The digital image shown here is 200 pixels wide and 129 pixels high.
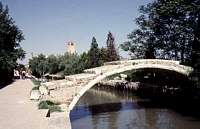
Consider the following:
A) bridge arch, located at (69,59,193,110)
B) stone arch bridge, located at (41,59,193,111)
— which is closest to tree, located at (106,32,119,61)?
bridge arch, located at (69,59,193,110)

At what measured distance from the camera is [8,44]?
39656 millimetres

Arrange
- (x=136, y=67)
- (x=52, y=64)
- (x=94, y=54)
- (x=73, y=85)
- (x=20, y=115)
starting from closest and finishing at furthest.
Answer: (x=20, y=115), (x=73, y=85), (x=136, y=67), (x=94, y=54), (x=52, y=64)

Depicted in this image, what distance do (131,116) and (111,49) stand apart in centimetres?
4700

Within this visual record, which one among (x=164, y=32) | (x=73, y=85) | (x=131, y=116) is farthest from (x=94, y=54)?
(x=73, y=85)

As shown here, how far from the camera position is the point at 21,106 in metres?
19.2

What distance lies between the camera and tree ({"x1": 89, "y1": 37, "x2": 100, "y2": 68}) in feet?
225

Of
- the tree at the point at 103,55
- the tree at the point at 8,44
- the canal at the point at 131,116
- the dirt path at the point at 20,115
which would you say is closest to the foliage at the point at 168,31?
the canal at the point at 131,116

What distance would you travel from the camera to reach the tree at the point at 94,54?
68562 mm

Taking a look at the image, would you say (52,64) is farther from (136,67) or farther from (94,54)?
(136,67)

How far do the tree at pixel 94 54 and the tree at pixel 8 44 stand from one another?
2766 centimetres

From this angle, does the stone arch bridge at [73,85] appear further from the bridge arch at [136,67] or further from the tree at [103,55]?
the tree at [103,55]

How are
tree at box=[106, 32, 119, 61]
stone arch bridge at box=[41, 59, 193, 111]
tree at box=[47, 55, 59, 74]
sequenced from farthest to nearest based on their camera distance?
1. tree at box=[106, 32, 119, 61]
2. tree at box=[47, 55, 59, 74]
3. stone arch bridge at box=[41, 59, 193, 111]

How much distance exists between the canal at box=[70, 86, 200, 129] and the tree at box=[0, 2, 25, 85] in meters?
8.67

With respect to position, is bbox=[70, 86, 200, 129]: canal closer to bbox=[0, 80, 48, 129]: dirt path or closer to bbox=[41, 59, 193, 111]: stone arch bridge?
bbox=[41, 59, 193, 111]: stone arch bridge
